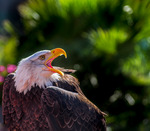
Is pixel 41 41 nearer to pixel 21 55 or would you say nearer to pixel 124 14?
pixel 21 55

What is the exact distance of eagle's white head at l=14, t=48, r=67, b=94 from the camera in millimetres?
2441

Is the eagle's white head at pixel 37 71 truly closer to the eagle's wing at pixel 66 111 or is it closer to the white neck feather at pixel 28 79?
the white neck feather at pixel 28 79

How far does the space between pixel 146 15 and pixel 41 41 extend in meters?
1.57

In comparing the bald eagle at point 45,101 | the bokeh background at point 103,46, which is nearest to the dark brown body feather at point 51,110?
the bald eagle at point 45,101

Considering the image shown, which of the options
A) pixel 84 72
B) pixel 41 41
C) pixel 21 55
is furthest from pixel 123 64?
pixel 21 55

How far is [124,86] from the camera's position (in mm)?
4484

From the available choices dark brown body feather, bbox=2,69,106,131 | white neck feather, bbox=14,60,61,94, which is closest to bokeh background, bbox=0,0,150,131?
dark brown body feather, bbox=2,69,106,131

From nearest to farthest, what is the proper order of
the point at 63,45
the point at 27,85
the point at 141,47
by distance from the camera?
the point at 27,85, the point at 141,47, the point at 63,45

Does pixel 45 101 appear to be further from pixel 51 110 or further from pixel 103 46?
pixel 103 46

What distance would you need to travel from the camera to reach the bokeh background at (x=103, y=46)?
13.5 feet

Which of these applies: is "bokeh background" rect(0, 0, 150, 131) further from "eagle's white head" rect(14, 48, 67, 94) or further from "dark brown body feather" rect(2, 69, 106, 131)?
"eagle's white head" rect(14, 48, 67, 94)

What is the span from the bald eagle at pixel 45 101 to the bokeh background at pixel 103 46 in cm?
162

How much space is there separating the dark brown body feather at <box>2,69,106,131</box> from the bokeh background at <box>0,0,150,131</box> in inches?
60.8

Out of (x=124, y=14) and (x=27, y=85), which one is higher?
(x=124, y=14)
